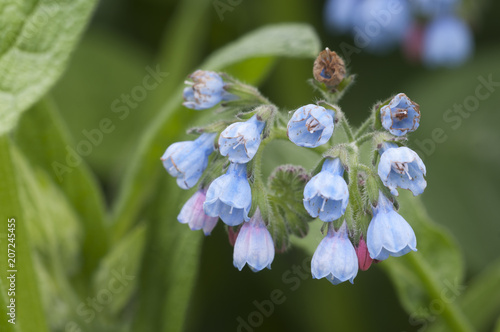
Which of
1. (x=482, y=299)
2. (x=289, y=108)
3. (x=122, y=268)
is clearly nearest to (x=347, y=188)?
(x=122, y=268)

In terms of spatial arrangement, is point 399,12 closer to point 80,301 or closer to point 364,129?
point 364,129

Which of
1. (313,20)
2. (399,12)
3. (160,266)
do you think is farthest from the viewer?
(313,20)

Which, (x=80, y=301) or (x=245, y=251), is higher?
(x=245, y=251)

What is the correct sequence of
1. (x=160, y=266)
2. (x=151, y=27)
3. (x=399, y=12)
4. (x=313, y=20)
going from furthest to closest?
(x=151, y=27)
(x=313, y=20)
(x=399, y=12)
(x=160, y=266)

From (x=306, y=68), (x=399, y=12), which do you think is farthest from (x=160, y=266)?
(x=306, y=68)

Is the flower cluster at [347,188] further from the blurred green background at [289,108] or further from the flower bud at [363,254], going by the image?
the blurred green background at [289,108]

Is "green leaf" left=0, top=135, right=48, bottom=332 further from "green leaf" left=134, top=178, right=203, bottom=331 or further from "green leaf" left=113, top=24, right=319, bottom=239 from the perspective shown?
"green leaf" left=113, top=24, right=319, bottom=239

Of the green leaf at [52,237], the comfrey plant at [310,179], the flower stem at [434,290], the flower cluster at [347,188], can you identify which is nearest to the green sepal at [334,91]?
the comfrey plant at [310,179]
